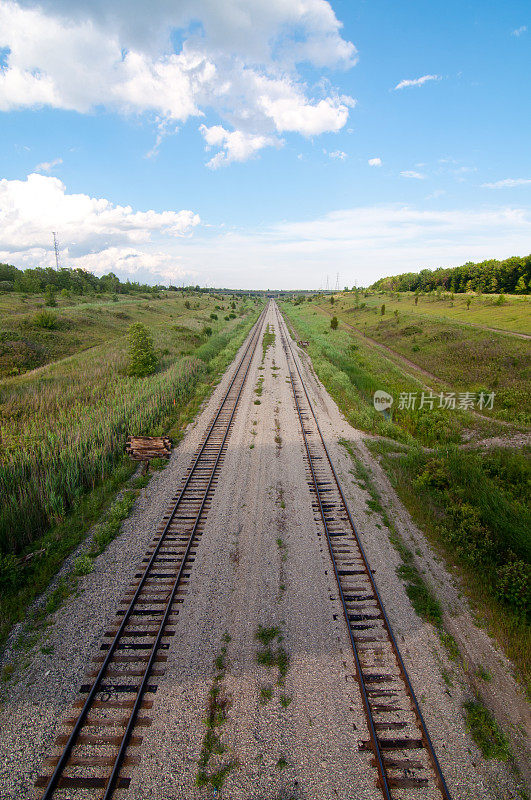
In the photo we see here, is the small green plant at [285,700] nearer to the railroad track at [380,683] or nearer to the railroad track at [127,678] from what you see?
the railroad track at [380,683]

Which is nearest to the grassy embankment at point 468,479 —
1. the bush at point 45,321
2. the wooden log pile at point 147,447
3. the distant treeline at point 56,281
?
the wooden log pile at point 147,447

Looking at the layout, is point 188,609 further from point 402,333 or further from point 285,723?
point 402,333

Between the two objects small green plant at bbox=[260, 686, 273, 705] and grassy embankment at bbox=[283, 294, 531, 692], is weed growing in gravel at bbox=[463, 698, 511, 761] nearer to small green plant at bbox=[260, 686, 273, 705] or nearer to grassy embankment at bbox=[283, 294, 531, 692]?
grassy embankment at bbox=[283, 294, 531, 692]

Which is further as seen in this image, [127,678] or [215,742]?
[127,678]

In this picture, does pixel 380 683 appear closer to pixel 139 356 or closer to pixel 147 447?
pixel 147 447

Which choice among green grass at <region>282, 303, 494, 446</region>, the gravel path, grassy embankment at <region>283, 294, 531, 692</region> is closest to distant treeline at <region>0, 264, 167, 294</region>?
green grass at <region>282, 303, 494, 446</region>

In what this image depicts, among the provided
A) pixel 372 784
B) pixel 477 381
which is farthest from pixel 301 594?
pixel 477 381

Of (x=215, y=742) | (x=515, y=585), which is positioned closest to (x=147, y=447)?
(x=215, y=742)
